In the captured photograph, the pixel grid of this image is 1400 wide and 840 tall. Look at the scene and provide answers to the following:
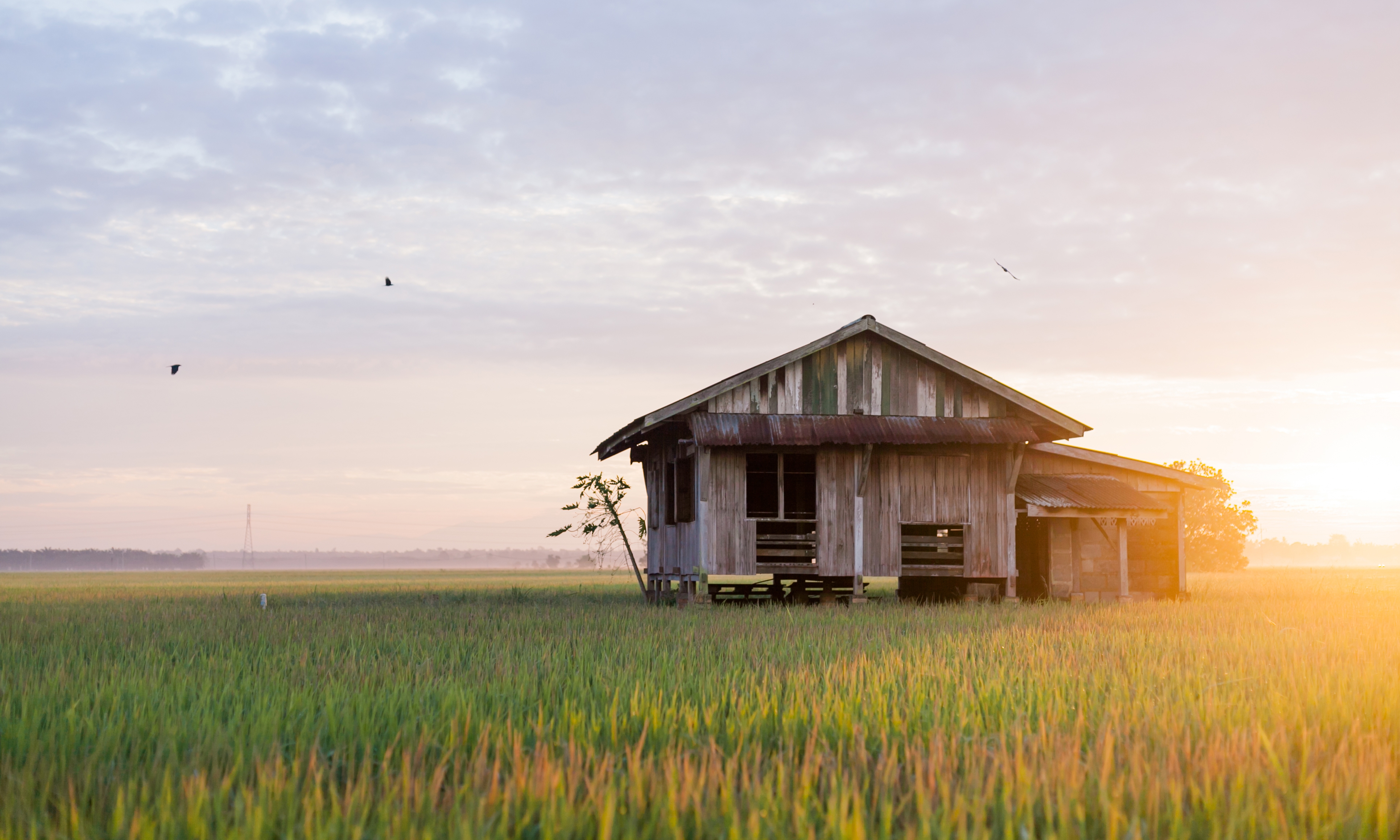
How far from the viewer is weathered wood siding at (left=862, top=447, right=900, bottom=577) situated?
22.5m

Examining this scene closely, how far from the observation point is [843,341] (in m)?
22.7

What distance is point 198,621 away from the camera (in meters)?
17.6

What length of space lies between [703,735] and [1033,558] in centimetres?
2121

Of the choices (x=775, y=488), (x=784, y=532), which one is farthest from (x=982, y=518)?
(x=775, y=488)

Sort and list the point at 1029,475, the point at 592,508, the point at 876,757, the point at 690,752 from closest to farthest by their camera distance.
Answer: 1. the point at 690,752
2. the point at 876,757
3. the point at 1029,475
4. the point at 592,508

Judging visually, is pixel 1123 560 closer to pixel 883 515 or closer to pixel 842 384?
pixel 883 515

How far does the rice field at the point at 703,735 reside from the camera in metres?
4.69

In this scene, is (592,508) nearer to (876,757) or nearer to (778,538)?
(778,538)

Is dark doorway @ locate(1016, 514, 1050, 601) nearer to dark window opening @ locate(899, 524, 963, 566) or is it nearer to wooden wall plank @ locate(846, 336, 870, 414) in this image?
dark window opening @ locate(899, 524, 963, 566)

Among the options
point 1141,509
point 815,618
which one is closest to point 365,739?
point 815,618

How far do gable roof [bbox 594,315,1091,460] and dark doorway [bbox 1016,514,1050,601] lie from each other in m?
3.32

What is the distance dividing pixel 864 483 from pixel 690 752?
16.8 meters

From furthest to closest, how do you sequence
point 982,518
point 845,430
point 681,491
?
point 681,491
point 982,518
point 845,430

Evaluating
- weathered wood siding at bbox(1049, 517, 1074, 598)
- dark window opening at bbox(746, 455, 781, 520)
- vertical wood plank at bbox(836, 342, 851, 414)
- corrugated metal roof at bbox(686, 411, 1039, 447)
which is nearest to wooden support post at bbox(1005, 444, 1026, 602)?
corrugated metal roof at bbox(686, 411, 1039, 447)
